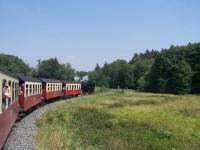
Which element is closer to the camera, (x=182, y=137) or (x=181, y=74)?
(x=182, y=137)

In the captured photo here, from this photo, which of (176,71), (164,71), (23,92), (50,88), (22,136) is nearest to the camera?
(22,136)

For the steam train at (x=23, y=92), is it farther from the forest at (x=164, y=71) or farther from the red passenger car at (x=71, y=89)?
the forest at (x=164, y=71)

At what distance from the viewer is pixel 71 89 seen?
59750 millimetres

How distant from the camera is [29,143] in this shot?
16031 mm

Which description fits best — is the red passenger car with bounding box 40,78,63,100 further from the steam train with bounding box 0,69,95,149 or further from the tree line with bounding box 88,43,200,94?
the tree line with bounding box 88,43,200,94

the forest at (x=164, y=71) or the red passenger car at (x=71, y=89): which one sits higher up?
the forest at (x=164, y=71)

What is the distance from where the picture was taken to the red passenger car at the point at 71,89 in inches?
2156

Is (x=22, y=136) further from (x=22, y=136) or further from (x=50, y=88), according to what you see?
(x=50, y=88)

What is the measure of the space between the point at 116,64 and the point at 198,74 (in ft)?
309

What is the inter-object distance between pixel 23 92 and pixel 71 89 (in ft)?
122

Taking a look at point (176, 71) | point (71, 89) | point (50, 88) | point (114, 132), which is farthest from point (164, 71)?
point (114, 132)

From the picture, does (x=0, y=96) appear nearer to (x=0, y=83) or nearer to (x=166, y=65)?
(x=0, y=83)


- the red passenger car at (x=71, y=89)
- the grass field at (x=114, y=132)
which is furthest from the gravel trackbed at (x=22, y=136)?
the red passenger car at (x=71, y=89)

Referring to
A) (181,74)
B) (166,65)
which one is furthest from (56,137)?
(166,65)
